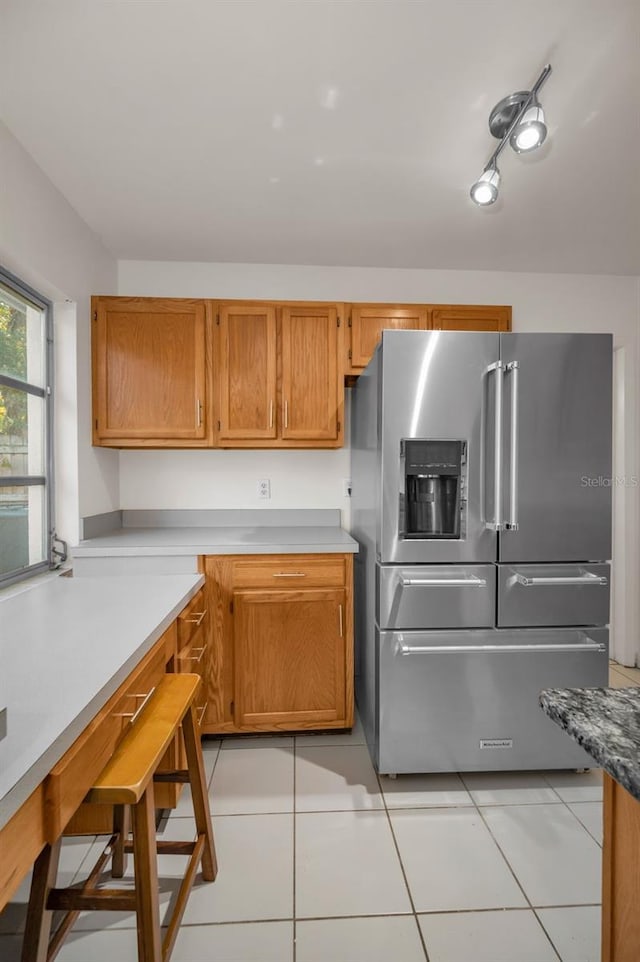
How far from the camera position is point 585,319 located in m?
2.96

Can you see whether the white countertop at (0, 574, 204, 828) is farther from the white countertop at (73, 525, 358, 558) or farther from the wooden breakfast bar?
the white countertop at (73, 525, 358, 558)

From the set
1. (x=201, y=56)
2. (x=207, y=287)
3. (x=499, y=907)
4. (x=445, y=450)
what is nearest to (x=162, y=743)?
(x=499, y=907)

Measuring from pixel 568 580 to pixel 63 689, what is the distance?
5.97ft

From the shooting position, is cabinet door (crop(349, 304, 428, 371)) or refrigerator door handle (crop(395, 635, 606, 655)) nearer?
refrigerator door handle (crop(395, 635, 606, 655))

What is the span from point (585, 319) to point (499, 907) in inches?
119

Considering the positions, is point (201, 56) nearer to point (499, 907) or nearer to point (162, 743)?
point (162, 743)

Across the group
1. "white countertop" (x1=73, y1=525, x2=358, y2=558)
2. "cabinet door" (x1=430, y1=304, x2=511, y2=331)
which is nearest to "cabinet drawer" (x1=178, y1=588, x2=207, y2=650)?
A: "white countertop" (x1=73, y1=525, x2=358, y2=558)

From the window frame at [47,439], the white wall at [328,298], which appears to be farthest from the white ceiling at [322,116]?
the window frame at [47,439]

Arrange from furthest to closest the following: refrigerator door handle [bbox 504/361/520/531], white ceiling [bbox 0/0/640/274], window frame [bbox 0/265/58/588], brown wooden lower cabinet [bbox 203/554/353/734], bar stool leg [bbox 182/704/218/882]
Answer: brown wooden lower cabinet [bbox 203/554/353/734], window frame [bbox 0/265/58/588], refrigerator door handle [bbox 504/361/520/531], bar stool leg [bbox 182/704/218/882], white ceiling [bbox 0/0/640/274]

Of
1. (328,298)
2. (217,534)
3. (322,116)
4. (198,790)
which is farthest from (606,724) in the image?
(328,298)

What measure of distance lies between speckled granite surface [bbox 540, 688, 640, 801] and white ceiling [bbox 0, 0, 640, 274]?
166cm

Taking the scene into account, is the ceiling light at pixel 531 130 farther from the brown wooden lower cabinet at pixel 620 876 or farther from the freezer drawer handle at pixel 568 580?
the brown wooden lower cabinet at pixel 620 876

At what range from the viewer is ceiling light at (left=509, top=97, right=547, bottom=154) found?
1.42 meters

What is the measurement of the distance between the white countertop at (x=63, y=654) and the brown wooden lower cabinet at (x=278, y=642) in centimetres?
35
